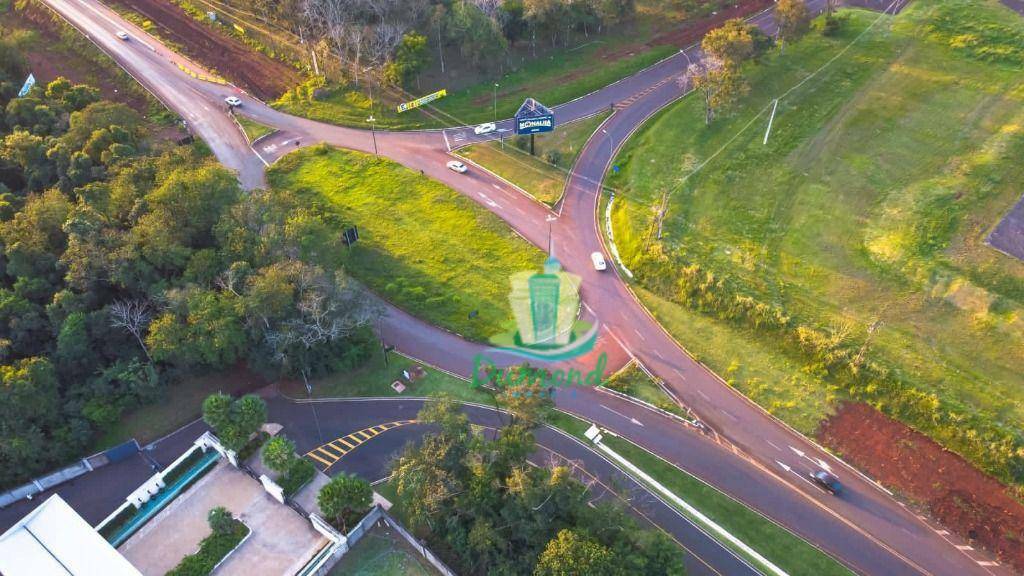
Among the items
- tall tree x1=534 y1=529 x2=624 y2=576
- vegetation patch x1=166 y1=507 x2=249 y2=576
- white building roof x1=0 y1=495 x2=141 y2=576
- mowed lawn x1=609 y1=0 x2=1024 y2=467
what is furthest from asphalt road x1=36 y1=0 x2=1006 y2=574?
white building roof x1=0 y1=495 x2=141 y2=576

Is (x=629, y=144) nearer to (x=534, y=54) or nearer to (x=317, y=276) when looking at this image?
(x=534, y=54)

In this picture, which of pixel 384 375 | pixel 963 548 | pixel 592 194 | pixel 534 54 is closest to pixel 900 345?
pixel 963 548

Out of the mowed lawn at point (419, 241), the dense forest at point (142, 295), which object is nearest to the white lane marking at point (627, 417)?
the mowed lawn at point (419, 241)

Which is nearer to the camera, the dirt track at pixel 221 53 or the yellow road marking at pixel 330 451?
the yellow road marking at pixel 330 451

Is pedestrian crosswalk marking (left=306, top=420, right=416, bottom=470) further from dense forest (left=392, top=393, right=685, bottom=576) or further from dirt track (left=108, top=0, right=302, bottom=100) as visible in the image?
dirt track (left=108, top=0, right=302, bottom=100)

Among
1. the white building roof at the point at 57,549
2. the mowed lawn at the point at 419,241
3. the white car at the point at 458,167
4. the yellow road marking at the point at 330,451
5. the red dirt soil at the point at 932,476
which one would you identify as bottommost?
the red dirt soil at the point at 932,476

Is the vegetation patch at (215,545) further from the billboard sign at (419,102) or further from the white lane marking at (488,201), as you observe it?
the billboard sign at (419,102)
